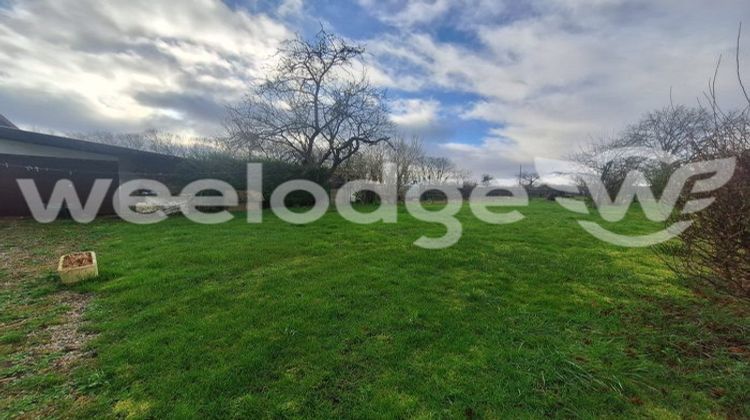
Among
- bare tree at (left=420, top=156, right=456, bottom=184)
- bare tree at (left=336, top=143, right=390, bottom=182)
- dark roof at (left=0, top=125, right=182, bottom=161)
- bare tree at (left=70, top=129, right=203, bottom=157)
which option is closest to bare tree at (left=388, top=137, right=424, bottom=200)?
bare tree at (left=336, top=143, right=390, bottom=182)

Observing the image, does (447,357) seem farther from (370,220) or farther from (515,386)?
(370,220)

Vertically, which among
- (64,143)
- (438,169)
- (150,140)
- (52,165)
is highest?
(150,140)

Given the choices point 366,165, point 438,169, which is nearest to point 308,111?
point 366,165

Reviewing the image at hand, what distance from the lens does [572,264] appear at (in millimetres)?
4508

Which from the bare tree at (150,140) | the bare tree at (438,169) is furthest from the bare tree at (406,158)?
the bare tree at (150,140)

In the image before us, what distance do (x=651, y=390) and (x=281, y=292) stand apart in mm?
3268

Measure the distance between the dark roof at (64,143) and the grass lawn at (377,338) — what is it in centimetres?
616

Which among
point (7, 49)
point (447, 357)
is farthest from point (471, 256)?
point (7, 49)

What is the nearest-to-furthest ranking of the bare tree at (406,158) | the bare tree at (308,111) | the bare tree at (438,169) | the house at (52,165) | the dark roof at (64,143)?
the house at (52,165), the dark roof at (64,143), the bare tree at (308,111), the bare tree at (406,158), the bare tree at (438,169)

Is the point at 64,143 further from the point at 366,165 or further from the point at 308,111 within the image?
the point at 366,165

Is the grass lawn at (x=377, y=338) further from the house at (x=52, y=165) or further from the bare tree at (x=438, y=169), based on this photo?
the bare tree at (x=438, y=169)

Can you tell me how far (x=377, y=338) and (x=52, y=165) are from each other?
421 inches

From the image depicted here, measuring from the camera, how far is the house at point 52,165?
7586mm

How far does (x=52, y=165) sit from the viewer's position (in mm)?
8156
